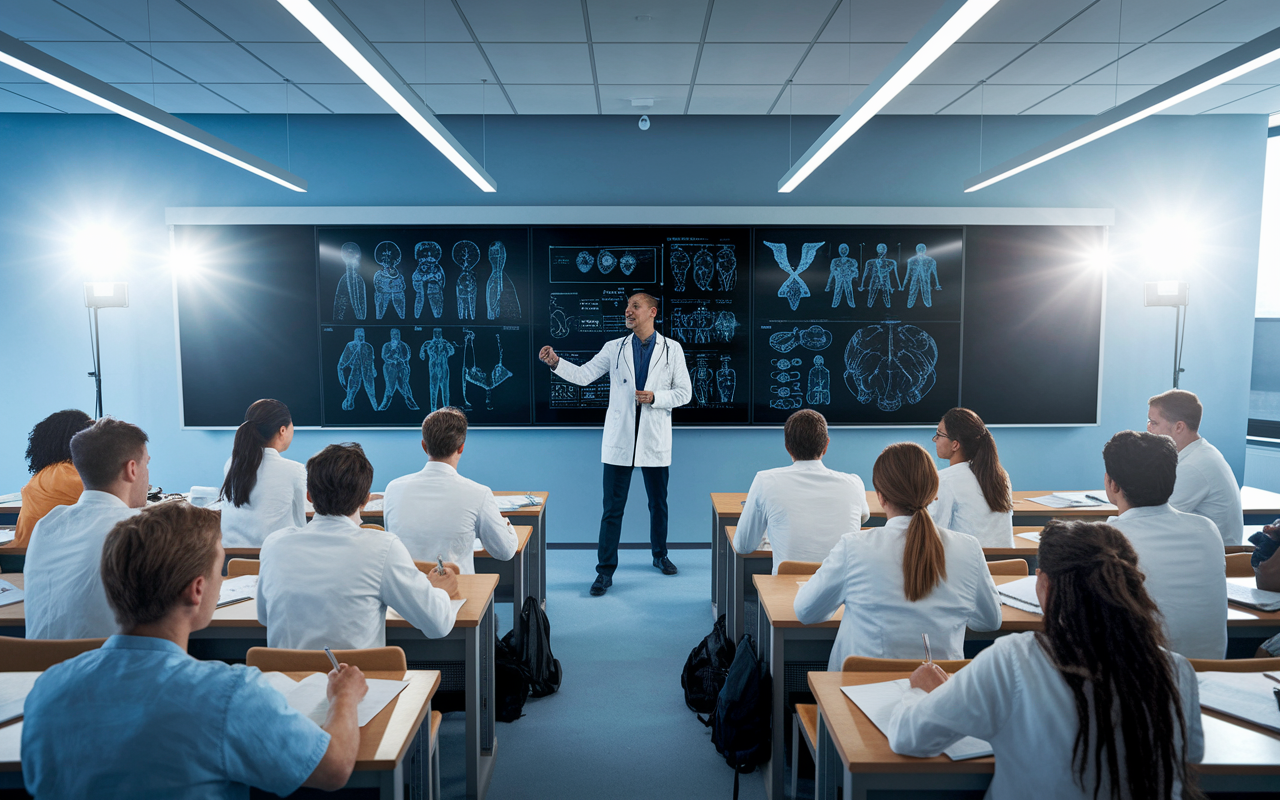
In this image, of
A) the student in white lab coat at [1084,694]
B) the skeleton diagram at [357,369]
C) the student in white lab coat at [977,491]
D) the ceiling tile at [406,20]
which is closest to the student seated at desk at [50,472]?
the skeleton diagram at [357,369]

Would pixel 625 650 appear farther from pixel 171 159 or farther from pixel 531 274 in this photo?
pixel 171 159

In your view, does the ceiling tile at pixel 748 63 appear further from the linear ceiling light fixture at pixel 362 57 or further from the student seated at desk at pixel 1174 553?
the student seated at desk at pixel 1174 553

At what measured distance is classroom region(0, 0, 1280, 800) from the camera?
1200 millimetres

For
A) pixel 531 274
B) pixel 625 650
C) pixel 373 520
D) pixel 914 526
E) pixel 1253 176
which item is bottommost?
pixel 625 650

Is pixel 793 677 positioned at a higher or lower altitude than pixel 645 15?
lower

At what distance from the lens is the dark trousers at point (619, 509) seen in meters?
4.15

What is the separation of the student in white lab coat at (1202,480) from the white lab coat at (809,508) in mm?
1443

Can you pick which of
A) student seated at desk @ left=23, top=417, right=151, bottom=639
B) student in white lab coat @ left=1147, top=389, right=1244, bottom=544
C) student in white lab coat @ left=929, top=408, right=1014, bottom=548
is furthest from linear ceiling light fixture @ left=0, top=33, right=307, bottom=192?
student in white lab coat @ left=1147, top=389, right=1244, bottom=544

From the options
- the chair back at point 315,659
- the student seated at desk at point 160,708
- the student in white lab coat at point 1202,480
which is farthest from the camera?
the student in white lab coat at point 1202,480

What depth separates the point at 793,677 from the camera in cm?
217

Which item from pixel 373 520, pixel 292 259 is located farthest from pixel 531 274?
pixel 373 520

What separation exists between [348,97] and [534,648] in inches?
149

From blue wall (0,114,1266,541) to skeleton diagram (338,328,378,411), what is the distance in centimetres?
29

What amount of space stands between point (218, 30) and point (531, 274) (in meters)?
2.22
